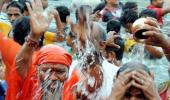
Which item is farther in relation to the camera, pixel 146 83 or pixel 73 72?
pixel 73 72

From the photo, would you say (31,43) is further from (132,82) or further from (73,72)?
(132,82)

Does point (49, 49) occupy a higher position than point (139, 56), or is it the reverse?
point (49, 49)

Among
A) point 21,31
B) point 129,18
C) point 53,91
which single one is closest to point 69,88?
point 53,91

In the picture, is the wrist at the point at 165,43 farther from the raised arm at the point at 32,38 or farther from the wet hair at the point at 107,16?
the wet hair at the point at 107,16

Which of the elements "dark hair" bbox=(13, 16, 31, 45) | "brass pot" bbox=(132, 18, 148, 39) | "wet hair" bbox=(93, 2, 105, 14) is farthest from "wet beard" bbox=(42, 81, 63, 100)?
"wet hair" bbox=(93, 2, 105, 14)

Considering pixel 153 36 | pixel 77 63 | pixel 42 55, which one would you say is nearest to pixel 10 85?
pixel 42 55

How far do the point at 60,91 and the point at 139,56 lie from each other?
124 centimetres

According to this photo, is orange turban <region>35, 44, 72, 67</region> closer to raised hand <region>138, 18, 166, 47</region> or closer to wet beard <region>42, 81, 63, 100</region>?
wet beard <region>42, 81, 63, 100</region>

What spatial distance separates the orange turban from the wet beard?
0.17 metres

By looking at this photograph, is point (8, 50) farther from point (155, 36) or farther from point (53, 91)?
point (155, 36)

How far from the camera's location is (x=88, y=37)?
5.00 meters

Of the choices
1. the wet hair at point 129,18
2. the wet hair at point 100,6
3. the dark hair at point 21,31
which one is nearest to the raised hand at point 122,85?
the dark hair at point 21,31

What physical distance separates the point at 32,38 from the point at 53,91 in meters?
0.46

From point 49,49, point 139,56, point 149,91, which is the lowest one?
point 139,56
